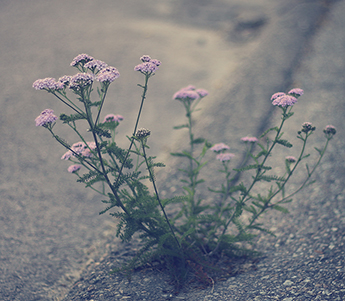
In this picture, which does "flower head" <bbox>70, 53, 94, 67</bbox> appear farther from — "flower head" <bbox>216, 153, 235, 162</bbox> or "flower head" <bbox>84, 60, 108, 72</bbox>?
"flower head" <bbox>216, 153, 235, 162</bbox>

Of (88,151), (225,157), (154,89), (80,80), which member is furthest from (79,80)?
(154,89)

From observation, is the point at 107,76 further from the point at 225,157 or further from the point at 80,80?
the point at 225,157

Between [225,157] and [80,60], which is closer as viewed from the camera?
[80,60]

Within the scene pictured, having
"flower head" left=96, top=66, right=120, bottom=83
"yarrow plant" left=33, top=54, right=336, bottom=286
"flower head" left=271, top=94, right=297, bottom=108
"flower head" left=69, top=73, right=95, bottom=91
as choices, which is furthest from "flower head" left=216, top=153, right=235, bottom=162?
"flower head" left=69, top=73, right=95, bottom=91

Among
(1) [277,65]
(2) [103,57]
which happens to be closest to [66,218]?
(2) [103,57]

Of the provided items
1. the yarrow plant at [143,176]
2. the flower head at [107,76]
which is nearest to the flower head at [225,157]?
the yarrow plant at [143,176]

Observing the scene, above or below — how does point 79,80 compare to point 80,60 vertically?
below
